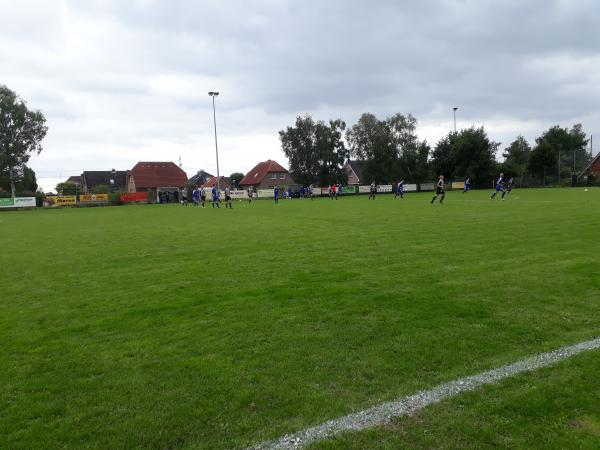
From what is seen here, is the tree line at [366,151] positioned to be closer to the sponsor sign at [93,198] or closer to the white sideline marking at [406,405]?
the sponsor sign at [93,198]

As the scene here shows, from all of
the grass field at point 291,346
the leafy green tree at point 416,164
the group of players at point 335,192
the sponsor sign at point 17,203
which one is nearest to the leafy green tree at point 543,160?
the group of players at point 335,192

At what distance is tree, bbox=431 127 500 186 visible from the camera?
61.9m

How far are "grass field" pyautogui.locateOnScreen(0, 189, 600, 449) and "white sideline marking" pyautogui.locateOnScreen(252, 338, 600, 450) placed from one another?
9cm

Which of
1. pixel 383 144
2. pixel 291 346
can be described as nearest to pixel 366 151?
pixel 383 144

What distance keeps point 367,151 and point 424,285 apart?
233ft

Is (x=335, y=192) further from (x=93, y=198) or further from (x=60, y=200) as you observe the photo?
(x=60, y=200)

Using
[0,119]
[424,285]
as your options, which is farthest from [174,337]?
[0,119]

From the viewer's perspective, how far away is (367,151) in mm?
75500

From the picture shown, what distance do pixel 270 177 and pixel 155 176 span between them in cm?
2216

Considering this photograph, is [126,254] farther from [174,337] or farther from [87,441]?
[87,441]

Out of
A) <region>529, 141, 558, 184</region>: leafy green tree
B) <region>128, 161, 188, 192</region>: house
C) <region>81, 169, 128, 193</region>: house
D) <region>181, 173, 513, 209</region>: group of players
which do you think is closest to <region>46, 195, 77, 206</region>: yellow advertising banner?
<region>181, 173, 513, 209</region>: group of players

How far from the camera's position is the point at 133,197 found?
5356 centimetres

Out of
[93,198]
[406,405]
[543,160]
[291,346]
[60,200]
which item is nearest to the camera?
[406,405]

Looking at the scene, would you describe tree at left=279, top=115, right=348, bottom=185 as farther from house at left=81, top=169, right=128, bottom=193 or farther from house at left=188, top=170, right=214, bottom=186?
house at left=188, top=170, right=214, bottom=186
